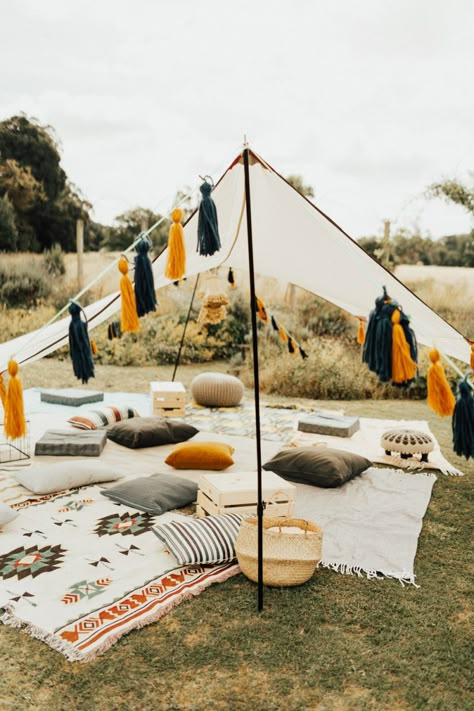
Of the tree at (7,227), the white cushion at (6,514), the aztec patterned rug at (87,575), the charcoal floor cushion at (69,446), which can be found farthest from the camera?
the tree at (7,227)

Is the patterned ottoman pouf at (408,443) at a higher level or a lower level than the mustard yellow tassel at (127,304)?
lower

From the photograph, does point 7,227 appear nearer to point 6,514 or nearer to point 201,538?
point 6,514

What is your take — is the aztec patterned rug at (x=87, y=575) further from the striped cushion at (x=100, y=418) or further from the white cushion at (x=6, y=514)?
the striped cushion at (x=100, y=418)

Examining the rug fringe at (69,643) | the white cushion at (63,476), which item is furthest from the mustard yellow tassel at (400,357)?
the white cushion at (63,476)

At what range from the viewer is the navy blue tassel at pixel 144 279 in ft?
9.66

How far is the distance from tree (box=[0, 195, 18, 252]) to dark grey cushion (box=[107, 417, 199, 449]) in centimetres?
900

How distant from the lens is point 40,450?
469 cm

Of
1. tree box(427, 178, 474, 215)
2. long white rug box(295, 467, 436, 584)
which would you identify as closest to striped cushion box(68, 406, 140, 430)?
long white rug box(295, 467, 436, 584)

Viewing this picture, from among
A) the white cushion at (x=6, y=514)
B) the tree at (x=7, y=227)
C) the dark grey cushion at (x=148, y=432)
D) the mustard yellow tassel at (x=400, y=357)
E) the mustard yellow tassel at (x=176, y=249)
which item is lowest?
the white cushion at (x=6, y=514)

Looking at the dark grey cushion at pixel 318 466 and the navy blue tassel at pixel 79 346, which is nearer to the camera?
the navy blue tassel at pixel 79 346

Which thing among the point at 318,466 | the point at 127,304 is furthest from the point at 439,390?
the point at 318,466

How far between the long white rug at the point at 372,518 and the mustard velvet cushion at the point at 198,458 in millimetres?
610

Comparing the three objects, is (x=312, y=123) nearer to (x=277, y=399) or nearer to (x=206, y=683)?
(x=277, y=399)

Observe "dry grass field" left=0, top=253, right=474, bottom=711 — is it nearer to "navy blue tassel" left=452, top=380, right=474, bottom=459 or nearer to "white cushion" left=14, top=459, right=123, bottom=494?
"navy blue tassel" left=452, top=380, right=474, bottom=459
